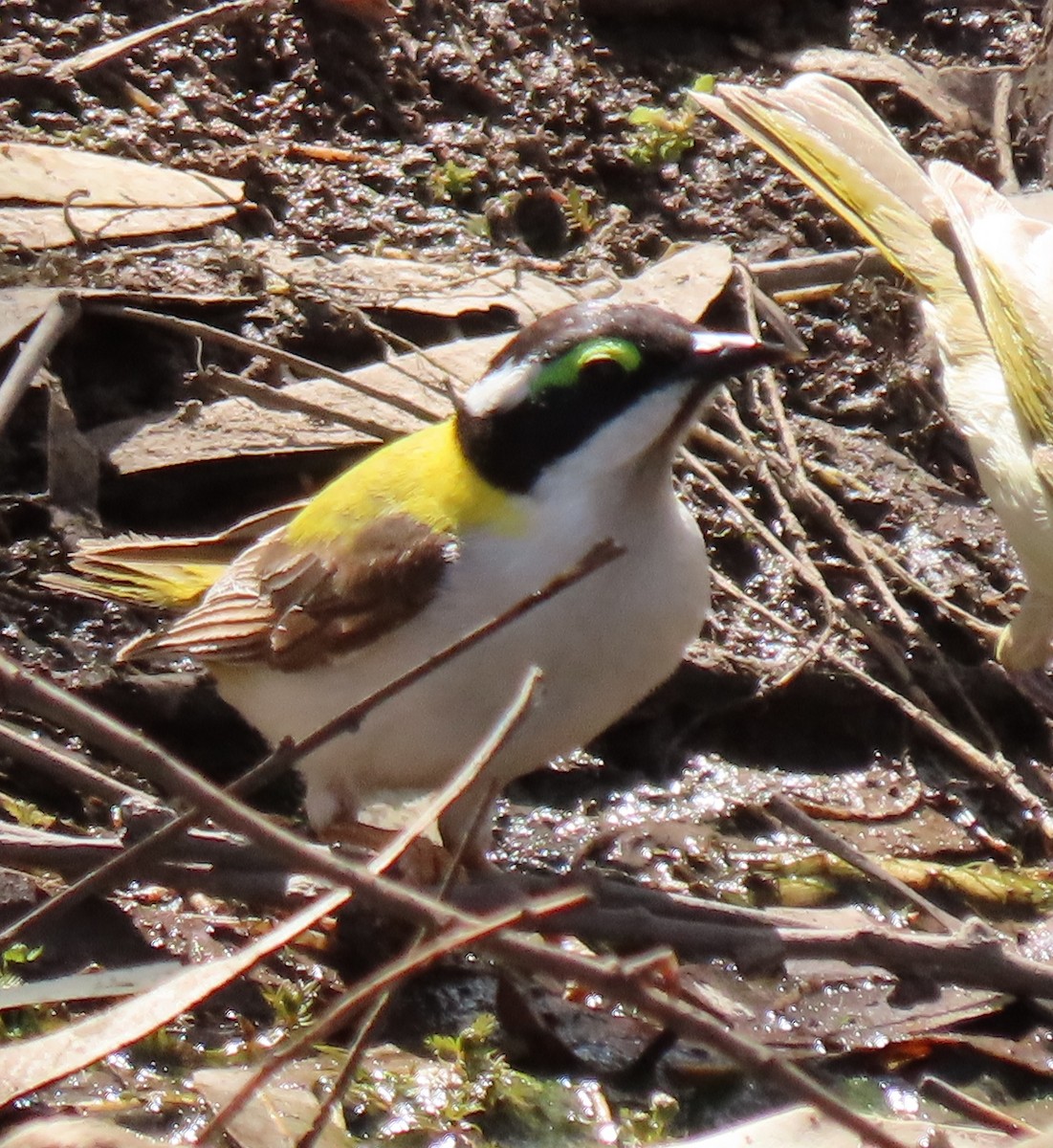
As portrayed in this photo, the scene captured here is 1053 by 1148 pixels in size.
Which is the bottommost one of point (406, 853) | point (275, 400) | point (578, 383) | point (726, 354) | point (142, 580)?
point (406, 853)

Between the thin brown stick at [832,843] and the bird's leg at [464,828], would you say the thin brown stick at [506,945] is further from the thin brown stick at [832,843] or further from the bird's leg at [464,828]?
the bird's leg at [464,828]

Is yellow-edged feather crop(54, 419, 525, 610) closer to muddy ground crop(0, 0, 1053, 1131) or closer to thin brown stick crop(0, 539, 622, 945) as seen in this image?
muddy ground crop(0, 0, 1053, 1131)

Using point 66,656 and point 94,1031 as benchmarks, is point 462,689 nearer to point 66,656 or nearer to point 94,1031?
point 94,1031

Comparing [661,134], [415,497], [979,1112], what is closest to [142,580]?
[415,497]

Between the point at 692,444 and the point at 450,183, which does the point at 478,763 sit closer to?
the point at 692,444

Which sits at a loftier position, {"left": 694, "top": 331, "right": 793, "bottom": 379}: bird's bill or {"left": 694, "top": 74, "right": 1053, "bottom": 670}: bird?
{"left": 694, "top": 331, "right": 793, "bottom": 379}: bird's bill

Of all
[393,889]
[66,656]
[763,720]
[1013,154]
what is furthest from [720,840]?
[1013,154]

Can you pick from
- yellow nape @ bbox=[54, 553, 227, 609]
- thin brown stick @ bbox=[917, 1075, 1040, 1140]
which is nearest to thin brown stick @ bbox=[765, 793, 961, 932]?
thin brown stick @ bbox=[917, 1075, 1040, 1140]
